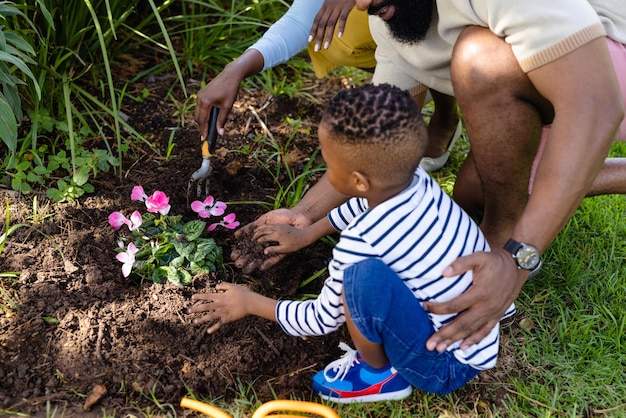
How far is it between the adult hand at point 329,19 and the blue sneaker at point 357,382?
99 centimetres

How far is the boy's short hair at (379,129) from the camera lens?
5.05 ft

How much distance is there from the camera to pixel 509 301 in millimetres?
1648

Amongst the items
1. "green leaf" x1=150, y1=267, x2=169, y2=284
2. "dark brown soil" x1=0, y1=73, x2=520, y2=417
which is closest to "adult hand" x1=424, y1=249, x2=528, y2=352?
"dark brown soil" x1=0, y1=73, x2=520, y2=417

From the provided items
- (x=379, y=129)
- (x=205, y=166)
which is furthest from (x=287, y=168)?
(x=379, y=129)

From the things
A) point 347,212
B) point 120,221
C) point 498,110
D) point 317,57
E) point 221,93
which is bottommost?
point 120,221

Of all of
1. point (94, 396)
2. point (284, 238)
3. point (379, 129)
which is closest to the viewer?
point (379, 129)

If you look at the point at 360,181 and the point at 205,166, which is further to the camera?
the point at 205,166

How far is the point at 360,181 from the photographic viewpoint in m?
1.64

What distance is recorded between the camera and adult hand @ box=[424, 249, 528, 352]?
1.60m

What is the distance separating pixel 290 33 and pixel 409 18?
1.55 feet

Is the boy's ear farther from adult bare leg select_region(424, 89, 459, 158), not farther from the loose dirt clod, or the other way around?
adult bare leg select_region(424, 89, 459, 158)

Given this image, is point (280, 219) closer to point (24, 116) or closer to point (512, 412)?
point (512, 412)

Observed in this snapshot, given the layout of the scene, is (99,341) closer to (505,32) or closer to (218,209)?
(218,209)

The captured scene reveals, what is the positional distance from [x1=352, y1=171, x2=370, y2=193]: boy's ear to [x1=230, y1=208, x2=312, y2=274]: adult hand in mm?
556
